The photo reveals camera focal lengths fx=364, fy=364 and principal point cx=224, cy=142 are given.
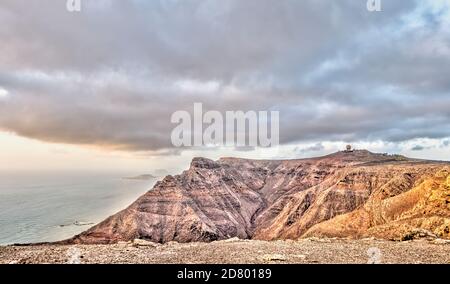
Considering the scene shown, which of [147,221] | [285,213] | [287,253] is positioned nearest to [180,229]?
[147,221]

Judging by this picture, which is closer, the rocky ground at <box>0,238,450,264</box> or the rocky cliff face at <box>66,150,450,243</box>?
the rocky ground at <box>0,238,450,264</box>

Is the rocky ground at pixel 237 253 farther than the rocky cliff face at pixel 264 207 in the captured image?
No

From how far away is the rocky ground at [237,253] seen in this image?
14.6 meters

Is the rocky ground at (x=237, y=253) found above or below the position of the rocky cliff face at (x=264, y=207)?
above

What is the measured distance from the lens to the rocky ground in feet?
48.0

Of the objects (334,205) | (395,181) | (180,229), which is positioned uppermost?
(395,181)

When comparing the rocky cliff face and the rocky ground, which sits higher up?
the rocky ground

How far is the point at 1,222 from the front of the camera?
152m

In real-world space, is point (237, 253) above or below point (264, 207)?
above

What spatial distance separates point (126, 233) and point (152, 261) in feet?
405

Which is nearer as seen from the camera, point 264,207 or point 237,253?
point 237,253

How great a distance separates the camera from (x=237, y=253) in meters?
16.2
